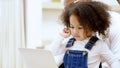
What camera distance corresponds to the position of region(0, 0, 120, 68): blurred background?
209 cm

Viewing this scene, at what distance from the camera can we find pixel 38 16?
2281 mm

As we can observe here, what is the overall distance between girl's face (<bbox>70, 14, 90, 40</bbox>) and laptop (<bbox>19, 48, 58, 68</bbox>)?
0.18m

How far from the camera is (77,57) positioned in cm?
105

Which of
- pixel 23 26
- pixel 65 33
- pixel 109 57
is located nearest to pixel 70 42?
pixel 65 33

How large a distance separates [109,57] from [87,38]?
0.42 ft

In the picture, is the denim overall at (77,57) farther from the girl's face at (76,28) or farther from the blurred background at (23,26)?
the blurred background at (23,26)

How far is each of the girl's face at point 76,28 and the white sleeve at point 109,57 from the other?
0.10 metres

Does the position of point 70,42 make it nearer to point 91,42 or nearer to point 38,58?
point 91,42

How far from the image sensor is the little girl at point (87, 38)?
1049 mm

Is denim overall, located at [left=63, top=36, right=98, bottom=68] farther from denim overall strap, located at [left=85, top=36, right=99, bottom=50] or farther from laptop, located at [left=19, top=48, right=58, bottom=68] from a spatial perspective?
laptop, located at [left=19, top=48, right=58, bottom=68]

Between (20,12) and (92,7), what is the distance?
1.19 m

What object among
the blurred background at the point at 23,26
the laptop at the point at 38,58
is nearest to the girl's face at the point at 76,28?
the laptop at the point at 38,58

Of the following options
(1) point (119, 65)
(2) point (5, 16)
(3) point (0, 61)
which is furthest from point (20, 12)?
(1) point (119, 65)

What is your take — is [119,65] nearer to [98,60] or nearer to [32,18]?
[98,60]
